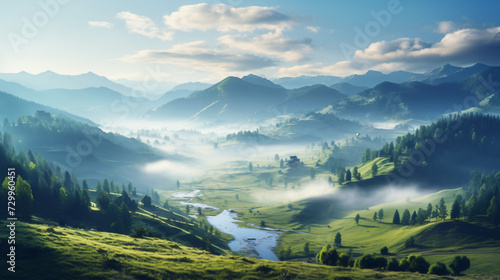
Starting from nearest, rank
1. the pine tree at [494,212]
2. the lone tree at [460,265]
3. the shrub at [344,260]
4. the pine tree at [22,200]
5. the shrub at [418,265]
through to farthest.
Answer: the shrub at [418,265], the pine tree at [22,200], the shrub at [344,260], the lone tree at [460,265], the pine tree at [494,212]

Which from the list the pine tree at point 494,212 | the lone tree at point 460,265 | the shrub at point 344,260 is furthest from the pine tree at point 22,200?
the pine tree at point 494,212

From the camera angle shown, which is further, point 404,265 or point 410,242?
point 410,242

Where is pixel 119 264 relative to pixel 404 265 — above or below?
above

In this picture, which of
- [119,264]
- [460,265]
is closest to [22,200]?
[119,264]

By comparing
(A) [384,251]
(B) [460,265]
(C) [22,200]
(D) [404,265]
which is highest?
(C) [22,200]

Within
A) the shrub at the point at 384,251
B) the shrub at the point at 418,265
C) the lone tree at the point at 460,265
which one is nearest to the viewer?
the shrub at the point at 418,265

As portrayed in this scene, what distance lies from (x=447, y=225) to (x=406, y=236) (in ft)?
86.4

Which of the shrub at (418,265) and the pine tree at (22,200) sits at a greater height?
the pine tree at (22,200)

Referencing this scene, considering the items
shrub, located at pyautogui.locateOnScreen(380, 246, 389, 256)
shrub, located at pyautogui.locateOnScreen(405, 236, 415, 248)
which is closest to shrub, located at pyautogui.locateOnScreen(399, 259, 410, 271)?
shrub, located at pyautogui.locateOnScreen(380, 246, 389, 256)

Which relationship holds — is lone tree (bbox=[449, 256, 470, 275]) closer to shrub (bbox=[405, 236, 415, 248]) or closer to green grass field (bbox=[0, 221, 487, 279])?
green grass field (bbox=[0, 221, 487, 279])

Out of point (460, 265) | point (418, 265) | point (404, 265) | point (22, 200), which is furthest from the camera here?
point (460, 265)

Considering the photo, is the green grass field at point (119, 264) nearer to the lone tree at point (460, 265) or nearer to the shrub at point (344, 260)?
the shrub at point (344, 260)

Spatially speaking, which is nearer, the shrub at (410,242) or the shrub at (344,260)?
the shrub at (344,260)

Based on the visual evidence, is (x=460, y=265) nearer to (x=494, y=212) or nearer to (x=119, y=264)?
(x=494, y=212)
